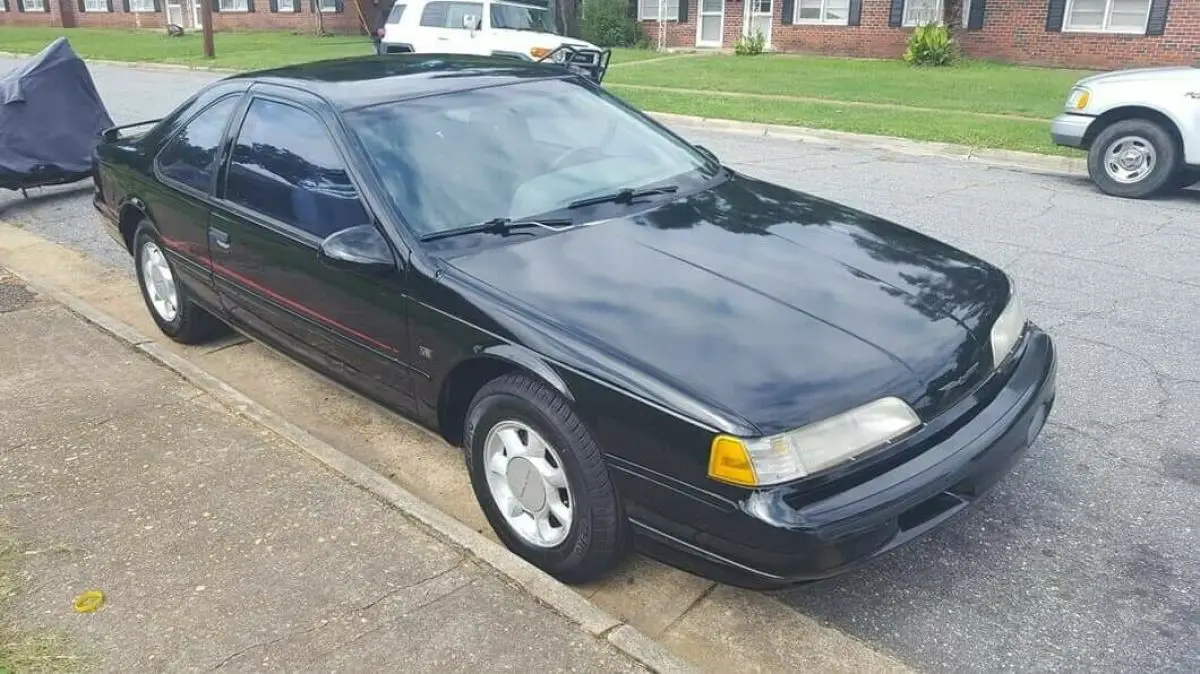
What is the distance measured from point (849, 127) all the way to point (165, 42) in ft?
87.1

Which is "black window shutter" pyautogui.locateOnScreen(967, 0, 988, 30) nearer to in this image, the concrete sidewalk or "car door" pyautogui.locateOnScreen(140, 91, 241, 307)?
"car door" pyautogui.locateOnScreen(140, 91, 241, 307)

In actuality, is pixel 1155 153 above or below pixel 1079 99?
below

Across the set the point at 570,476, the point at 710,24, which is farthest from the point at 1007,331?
the point at 710,24

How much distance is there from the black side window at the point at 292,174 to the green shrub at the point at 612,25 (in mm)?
22131

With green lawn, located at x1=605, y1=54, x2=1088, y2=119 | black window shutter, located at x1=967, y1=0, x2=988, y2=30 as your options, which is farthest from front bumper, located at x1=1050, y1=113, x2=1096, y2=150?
black window shutter, located at x1=967, y1=0, x2=988, y2=30

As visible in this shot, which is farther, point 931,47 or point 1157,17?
point 931,47

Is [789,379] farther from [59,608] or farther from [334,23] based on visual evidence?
[334,23]

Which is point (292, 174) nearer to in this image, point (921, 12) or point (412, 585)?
point (412, 585)

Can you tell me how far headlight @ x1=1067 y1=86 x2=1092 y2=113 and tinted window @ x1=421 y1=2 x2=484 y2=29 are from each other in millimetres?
10188

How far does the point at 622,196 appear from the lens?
3781 millimetres

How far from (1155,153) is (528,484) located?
753 centimetres

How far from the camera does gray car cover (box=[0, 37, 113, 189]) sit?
341 inches

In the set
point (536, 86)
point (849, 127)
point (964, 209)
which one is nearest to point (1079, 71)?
point (849, 127)

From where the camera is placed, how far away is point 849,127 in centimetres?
1215
